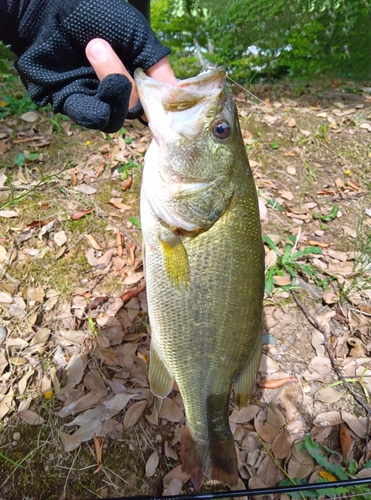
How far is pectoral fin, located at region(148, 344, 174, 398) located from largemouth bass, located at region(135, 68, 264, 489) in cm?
9

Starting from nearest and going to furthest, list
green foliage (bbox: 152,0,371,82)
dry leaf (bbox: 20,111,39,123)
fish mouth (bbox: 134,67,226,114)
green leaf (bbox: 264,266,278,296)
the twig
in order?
fish mouth (bbox: 134,67,226,114) → the twig → green leaf (bbox: 264,266,278,296) → dry leaf (bbox: 20,111,39,123) → green foliage (bbox: 152,0,371,82)

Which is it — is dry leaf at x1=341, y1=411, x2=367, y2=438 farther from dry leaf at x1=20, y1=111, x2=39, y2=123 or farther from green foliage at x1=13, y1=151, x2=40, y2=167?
dry leaf at x1=20, y1=111, x2=39, y2=123

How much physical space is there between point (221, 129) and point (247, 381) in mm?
1219

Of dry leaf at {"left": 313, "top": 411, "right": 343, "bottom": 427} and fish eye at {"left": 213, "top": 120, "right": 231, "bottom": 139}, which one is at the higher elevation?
fish eye at {"left": 213, "top": 120, "right": 231, "bottom": 139}

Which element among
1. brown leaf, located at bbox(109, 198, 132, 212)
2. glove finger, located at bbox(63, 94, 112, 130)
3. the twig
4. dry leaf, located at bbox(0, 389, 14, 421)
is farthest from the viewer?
brown leaf, located at bbox(109, 198, 132, 212)

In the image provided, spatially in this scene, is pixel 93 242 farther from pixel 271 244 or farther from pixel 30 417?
pixel 271 244

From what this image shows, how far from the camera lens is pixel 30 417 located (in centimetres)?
213

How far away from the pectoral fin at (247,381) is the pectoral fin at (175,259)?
21.1 inches

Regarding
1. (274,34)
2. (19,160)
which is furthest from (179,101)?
(274,34)

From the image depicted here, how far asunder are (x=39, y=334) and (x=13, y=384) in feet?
1.14

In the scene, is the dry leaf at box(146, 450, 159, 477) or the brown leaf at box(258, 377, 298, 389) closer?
the dry leaf at box(146, 450, 159, 477)

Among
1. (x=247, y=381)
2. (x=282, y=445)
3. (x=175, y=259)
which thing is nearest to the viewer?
(x=175, y=259)

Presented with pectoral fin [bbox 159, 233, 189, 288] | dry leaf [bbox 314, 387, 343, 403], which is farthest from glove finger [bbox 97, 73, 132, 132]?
dry leaf [bbox 314, 387, 343, 403]

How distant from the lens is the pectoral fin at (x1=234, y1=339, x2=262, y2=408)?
173cm
